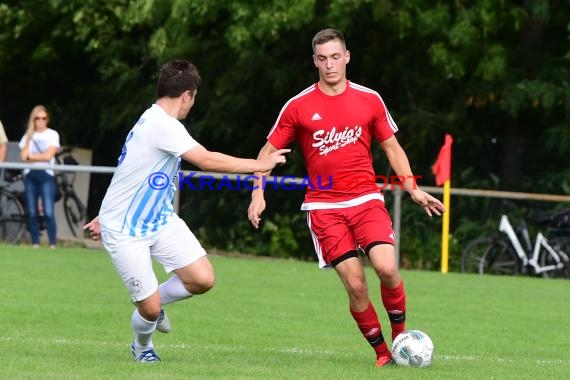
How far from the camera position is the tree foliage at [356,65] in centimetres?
2009

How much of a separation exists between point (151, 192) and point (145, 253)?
1.19ft

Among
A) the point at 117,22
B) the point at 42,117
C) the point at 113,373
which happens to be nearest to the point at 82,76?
the point at 117,22

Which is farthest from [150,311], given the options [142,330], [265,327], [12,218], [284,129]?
[12,218]

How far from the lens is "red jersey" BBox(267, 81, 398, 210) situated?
8820mm

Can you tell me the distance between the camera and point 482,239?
19.5 metres

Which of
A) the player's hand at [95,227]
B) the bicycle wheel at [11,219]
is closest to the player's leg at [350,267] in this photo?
the player's hand at [95,227]

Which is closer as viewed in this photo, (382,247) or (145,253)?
(145,253)

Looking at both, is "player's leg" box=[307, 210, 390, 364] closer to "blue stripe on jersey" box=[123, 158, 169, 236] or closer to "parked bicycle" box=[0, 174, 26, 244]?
"blue stripe on jersey" box=[123, 158, 169, 236]

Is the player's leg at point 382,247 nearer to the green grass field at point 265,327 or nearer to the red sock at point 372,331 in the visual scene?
the red sock at point 372,331

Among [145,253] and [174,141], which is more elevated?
[174,141]

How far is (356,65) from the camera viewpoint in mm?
22219

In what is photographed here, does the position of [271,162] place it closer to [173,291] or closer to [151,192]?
[151,192]

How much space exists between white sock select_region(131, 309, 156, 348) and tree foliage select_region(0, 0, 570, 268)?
1159 centimetres

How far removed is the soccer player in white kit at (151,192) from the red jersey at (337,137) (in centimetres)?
54
